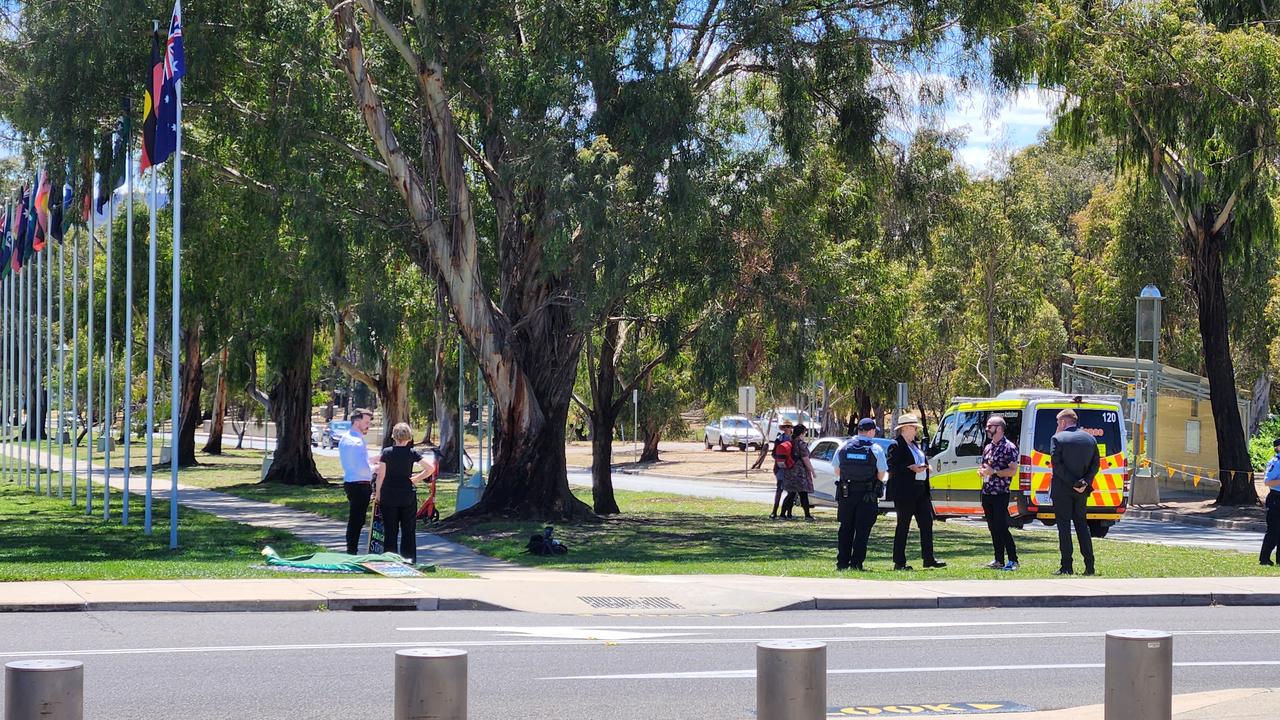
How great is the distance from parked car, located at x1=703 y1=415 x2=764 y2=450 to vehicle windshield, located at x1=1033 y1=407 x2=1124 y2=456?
45902mm

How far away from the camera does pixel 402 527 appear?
1697 cm

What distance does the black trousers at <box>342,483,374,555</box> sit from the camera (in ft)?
56.7

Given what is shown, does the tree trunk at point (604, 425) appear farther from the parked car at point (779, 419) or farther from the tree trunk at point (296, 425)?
the parked car at point (779, 419)

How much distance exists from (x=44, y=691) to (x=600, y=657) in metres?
5.80

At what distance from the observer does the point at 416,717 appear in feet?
18.8

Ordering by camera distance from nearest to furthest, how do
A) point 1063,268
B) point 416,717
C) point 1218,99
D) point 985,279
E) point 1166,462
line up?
point 416,717, point 1218,99, point 1166,462, point 985,279, point 1063,268

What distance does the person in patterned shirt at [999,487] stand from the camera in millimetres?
17312

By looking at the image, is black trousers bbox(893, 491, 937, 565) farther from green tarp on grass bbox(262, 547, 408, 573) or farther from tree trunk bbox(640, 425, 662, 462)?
tree trunk bbox(640, 425, 662, 462)

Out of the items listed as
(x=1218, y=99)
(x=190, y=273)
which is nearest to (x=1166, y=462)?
(x=1218, y=99)

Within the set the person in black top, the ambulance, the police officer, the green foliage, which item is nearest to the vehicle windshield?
the ambulance

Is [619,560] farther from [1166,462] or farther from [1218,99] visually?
[1166,462]

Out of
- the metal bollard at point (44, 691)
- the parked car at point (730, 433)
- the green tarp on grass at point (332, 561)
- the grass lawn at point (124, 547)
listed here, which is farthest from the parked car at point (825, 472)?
the parked car at point (730, 433)

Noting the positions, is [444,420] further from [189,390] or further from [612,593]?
[612,593]

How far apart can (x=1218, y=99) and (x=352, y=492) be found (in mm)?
18047
